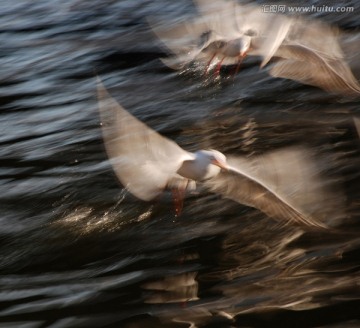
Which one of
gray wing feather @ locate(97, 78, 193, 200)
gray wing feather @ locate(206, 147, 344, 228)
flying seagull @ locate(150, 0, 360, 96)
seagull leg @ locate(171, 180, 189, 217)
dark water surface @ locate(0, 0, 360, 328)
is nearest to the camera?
dark water surface @ locate(0, 0, 360, 328)

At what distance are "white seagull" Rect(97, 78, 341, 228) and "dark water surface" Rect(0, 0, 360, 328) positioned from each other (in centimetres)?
16

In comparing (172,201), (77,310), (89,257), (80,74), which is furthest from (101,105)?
(77,310)

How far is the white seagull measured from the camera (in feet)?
17.0

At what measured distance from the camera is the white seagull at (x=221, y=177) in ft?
17.0

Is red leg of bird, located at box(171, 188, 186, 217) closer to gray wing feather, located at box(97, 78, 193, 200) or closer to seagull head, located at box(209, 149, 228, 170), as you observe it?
gray wing feather, located at box(97, 78, 193, 200)

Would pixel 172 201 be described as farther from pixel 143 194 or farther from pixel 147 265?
pixel 147 265

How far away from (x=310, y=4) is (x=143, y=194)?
18.1ft

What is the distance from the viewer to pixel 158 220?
5824 millimetres

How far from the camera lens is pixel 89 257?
5445 millimetres

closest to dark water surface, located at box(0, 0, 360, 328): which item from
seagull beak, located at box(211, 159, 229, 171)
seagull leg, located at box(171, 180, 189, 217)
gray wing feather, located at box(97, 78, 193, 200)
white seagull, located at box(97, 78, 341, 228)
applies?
seagull leg, located at box(171, 180, 189, 217)

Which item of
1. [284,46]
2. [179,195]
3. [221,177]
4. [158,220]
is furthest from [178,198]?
[284,46]

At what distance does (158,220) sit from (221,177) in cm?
55

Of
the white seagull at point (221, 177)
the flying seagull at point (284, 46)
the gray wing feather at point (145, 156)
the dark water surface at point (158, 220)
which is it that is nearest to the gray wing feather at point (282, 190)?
the white seagull at point (221, 177)

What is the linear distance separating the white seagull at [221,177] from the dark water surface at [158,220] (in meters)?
0.16
